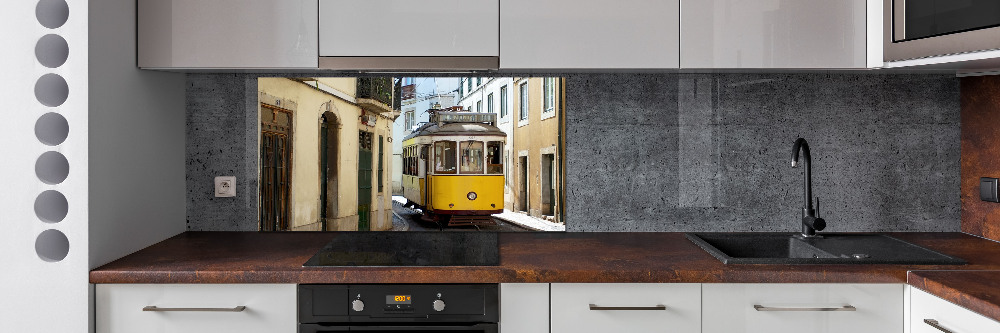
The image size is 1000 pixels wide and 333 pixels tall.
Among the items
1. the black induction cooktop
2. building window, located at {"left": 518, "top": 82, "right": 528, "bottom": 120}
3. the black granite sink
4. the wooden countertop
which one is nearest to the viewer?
the wooden countertop

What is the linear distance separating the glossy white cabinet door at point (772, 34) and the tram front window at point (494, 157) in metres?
0.70

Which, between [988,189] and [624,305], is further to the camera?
[988,189]

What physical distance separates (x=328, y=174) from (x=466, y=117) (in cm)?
55

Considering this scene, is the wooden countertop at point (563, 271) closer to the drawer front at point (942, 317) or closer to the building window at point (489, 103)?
the drawer front at point (942, 317)

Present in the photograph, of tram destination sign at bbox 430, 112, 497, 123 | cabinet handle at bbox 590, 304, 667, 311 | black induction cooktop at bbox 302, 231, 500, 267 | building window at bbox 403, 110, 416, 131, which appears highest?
tram destination sign at bbox 430, 112, 497, 123

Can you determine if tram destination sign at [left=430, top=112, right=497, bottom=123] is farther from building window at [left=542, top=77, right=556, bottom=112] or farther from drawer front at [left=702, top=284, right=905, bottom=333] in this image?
drawer front at [left=702, top=284, right=905, bottom=333]

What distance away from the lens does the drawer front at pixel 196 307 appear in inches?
60.7

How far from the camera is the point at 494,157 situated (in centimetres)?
218

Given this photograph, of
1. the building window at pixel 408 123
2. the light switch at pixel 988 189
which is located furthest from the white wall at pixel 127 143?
the light switch at pixel 988 189
